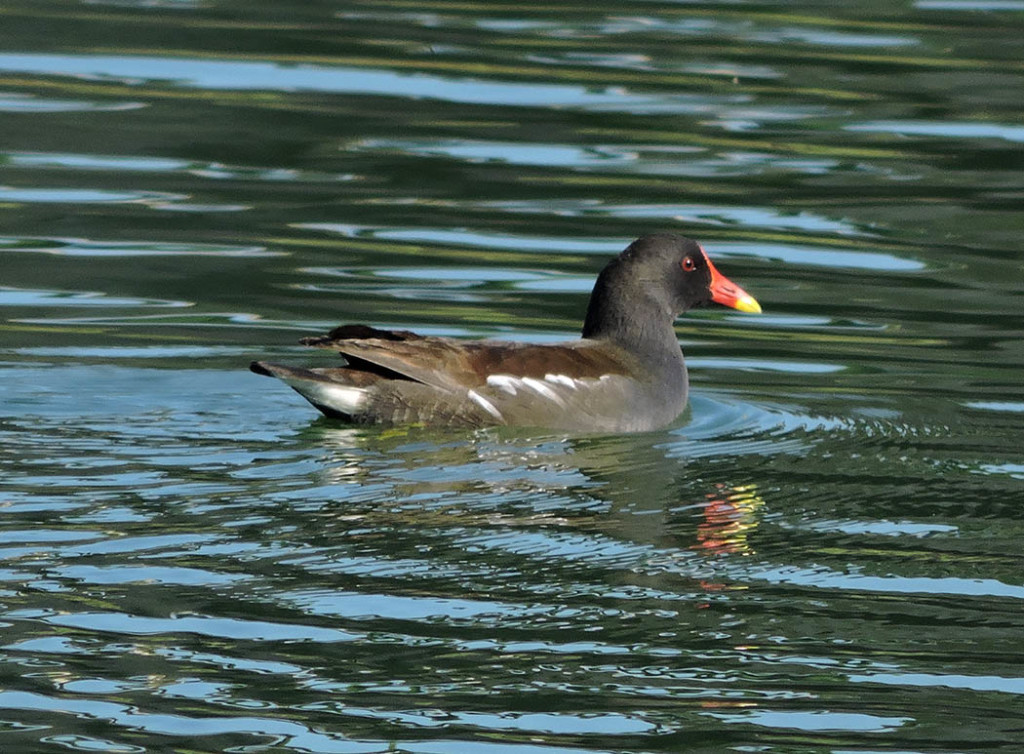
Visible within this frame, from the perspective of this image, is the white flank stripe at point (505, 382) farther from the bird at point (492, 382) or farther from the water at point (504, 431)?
the water at point (504, 431)

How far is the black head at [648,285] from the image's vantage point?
1005 cm

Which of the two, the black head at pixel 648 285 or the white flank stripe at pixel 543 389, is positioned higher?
the black head at pixel 648 285

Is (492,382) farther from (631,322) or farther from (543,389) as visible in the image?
(631,322)

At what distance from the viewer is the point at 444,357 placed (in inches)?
357

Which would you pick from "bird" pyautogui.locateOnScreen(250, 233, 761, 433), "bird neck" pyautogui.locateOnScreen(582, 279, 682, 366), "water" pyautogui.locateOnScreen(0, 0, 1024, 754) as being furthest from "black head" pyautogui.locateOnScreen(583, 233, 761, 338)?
"water" pyautogui.locateOnScreen(0, 0, 1024, 754)

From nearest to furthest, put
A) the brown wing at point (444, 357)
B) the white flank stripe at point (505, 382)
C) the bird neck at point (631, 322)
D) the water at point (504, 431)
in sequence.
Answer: the water at point (504, 431)
the brown wing at point (444, 357)
the white flank stripe at point (505, 382)
the bird neck at point (631, 322)

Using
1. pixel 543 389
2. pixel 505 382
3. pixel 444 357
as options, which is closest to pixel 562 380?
pixel 543 389

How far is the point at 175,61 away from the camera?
55.8 ft

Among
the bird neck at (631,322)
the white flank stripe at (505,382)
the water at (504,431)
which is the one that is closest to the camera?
the water at (504,431)

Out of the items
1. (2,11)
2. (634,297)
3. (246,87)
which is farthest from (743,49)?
(634,297)

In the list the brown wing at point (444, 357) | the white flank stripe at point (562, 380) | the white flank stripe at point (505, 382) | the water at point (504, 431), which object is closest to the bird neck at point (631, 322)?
the water at point (504, 431)

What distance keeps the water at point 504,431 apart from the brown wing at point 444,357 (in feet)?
0.92

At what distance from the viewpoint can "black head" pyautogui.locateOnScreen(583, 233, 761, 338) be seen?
10047 millimetres

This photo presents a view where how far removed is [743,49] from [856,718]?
42.3 ft
